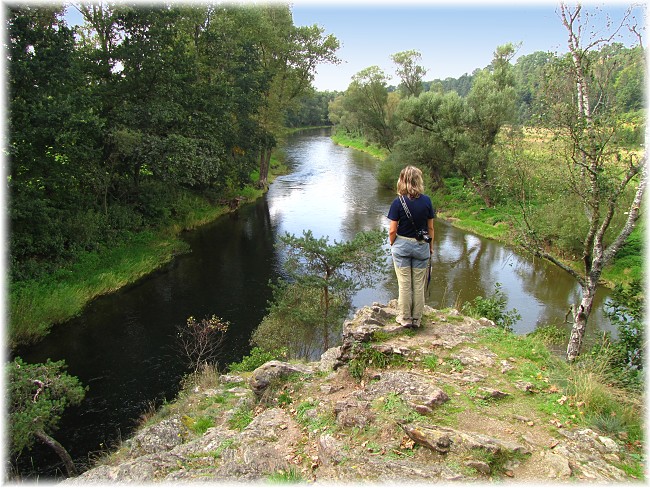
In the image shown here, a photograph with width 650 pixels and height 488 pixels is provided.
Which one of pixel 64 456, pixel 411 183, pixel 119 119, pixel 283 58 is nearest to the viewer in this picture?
pixel 411 183

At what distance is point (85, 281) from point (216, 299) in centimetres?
588

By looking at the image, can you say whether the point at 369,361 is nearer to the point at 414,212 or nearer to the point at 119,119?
the point at 414,212

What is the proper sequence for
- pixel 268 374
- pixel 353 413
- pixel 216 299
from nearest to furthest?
1. pixel 353 413
2. pixel 268 374
3. pixel 216 299

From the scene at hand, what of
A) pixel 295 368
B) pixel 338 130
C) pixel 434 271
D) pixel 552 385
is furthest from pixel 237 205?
pixel 338 130

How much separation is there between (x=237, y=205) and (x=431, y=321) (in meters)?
29.1

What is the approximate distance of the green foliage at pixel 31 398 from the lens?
792 centimetres

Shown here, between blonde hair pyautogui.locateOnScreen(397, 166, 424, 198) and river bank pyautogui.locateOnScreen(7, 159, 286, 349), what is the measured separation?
14418 mm

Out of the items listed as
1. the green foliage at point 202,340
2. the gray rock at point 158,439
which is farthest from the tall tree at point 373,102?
the gray rock at point 158,439

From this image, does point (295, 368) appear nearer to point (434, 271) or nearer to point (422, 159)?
point (434, 271)

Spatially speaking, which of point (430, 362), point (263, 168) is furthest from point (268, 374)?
point (263, 168)

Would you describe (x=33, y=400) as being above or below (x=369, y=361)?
below

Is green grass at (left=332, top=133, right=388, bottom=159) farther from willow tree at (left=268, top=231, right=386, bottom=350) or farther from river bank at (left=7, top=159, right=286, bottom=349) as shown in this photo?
willow tree at (left=268, top=231, right=386, bottom=350)

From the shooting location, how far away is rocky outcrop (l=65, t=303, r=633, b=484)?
4848 mm

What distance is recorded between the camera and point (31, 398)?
27.9 ft
